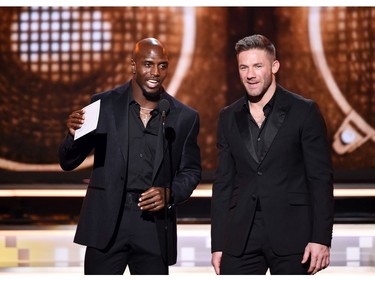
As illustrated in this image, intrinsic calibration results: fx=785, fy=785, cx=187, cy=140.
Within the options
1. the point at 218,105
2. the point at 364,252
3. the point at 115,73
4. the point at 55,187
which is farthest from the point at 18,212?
the point at 364,252

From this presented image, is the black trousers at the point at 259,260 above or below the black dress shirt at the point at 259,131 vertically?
below

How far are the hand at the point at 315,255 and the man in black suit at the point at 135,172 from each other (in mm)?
483

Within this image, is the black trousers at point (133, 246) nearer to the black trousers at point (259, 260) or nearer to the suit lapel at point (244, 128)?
the black trousers at point (259, 260)

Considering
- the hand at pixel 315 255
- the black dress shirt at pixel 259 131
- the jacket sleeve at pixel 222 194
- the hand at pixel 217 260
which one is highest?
Result: the black dress shirt at pixel 259 131

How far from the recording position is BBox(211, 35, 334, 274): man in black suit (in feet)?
8.77

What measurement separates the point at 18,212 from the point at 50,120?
73cm

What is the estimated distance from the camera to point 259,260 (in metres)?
2.71

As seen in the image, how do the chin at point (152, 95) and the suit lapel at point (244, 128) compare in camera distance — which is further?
the chin at point (152, 95)

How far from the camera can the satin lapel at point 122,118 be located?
9.26ft

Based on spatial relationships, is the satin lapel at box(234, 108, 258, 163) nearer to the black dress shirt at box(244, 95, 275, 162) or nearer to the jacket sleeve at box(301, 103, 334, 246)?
the black dress shirt at box(244, 95, 275, 162)

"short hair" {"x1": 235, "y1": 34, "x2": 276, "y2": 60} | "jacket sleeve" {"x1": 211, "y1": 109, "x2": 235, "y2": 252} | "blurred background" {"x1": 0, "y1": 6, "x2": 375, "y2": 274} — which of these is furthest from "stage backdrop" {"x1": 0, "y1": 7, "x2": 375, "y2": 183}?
"short hair" {"x1": 235, "y1": 34, "x2": 276, "y2": 60}

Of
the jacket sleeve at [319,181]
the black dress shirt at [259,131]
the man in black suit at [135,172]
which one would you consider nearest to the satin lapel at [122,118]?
the man in black suit at [135,172]

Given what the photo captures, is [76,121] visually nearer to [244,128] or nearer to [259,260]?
[244,128]

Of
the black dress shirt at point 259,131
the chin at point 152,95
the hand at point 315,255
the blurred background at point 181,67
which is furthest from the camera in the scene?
the blurred background at point 181,67
